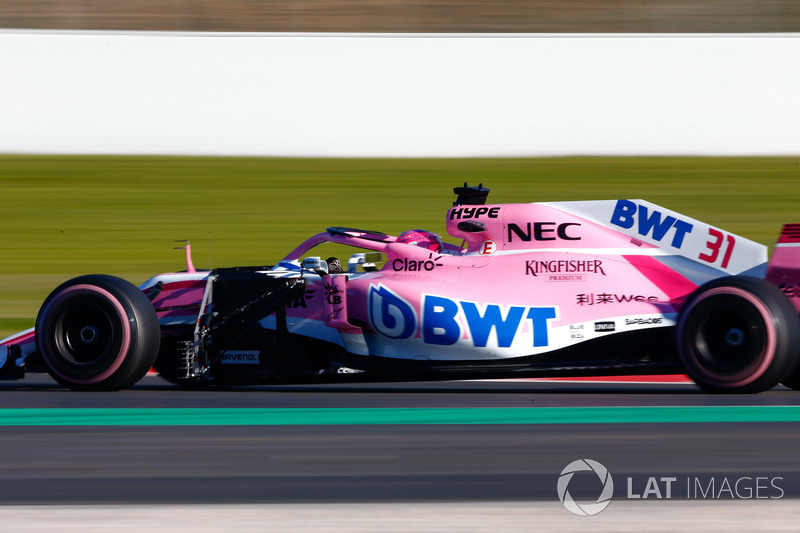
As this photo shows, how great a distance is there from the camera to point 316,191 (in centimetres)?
1592

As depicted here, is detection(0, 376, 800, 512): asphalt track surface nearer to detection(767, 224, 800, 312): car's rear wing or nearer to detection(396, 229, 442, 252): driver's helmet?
detection(767, 224, 800, 312): car's rear wing

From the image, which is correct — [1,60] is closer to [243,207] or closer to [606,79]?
[243,207]

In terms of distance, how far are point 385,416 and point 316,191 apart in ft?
31.2

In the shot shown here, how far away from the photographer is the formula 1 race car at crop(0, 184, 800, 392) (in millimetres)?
6957

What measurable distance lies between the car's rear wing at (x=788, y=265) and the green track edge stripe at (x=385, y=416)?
→ 74cm

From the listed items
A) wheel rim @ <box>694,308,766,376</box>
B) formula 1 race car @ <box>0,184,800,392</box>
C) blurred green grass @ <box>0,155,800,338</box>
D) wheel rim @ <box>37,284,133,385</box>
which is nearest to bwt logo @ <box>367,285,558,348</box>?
formula 1 race car @ <box>0,184,800,392</box>

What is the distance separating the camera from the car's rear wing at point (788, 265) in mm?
7176

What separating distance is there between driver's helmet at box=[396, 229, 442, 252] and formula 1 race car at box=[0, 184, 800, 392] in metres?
0.02

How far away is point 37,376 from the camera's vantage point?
9008mm

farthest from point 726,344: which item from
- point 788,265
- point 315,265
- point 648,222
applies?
point 315,265

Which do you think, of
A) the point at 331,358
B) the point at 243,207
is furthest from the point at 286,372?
the point at 243,207

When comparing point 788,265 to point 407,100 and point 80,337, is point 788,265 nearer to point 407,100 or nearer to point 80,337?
point 80,337

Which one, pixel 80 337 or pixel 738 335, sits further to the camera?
pixel 80 337

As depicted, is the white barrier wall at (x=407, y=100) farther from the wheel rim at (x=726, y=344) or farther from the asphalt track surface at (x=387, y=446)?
the wheel rim at (x=726, y=344)
